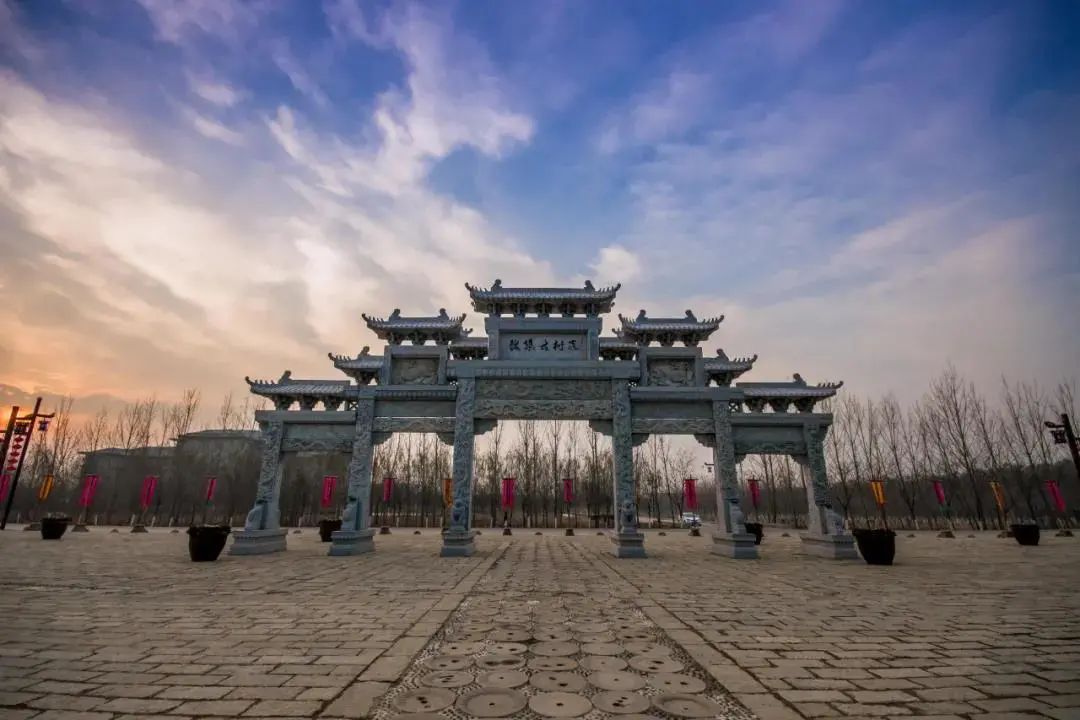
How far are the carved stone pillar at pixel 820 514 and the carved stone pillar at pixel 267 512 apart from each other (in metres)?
16.3

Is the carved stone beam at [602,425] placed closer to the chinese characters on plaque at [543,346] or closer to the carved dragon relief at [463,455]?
the chinese characters on plaque at [543,346]

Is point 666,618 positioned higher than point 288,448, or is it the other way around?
point 288,448

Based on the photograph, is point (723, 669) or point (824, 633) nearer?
point (723, 669)

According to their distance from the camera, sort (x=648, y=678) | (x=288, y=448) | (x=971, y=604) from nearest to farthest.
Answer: (x=648, y=678), (x=971, y=604), (x=288, y=448)

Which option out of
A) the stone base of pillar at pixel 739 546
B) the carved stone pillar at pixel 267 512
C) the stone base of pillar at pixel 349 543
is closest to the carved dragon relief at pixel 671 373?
the stone base of pillar at pixel 739 546

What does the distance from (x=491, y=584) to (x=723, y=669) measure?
16.5 feet

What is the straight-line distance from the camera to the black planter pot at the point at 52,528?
15.9m

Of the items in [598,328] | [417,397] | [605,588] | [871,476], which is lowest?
[605,588]

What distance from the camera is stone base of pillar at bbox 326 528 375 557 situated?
1262 cm

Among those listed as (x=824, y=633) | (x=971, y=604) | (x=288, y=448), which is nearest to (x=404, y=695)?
(x=824, y=633)

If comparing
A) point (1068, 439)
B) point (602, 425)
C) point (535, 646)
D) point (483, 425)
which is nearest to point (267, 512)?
point (483, 425)

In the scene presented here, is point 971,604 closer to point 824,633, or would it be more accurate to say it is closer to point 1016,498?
point 824,633

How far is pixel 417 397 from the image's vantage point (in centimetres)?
1438

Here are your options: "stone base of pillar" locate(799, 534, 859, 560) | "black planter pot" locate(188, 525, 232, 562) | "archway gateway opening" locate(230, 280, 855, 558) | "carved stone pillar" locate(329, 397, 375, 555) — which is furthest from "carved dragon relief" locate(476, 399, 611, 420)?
"black planter pot" locate(188, 525, 232, 562)
